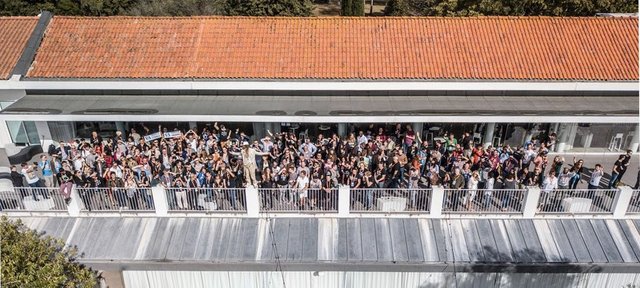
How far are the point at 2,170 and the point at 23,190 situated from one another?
2.46m

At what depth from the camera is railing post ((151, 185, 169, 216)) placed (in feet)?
43.9

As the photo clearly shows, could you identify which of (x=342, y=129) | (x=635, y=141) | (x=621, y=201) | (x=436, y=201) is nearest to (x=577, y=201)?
A: (x=621, y=201)

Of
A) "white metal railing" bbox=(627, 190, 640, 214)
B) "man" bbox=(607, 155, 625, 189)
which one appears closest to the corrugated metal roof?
"white metal railing" bbox=(627, 190, 640, 214)

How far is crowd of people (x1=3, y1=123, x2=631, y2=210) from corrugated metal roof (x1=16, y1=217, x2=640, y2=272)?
0.61 metres

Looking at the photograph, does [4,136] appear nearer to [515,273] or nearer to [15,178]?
[15,178]

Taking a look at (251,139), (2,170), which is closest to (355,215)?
(251,139)

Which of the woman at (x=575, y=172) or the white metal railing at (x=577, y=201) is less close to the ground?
the woman at (x=575, y=172)

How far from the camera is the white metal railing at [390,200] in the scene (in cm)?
1361

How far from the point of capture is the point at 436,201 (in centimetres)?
1346

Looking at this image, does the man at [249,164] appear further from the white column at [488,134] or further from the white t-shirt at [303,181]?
the white column at [488,134]

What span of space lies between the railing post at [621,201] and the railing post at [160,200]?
43.8 ft

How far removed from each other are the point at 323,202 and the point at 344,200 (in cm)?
70

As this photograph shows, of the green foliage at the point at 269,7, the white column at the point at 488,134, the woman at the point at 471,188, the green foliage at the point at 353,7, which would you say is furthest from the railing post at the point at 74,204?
the green foliage at the point at 353,7

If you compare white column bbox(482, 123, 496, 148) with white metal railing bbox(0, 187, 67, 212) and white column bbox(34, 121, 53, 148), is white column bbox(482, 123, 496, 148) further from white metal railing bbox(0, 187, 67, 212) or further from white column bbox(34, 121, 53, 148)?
white column bbox(34, 121, 53, 148)
